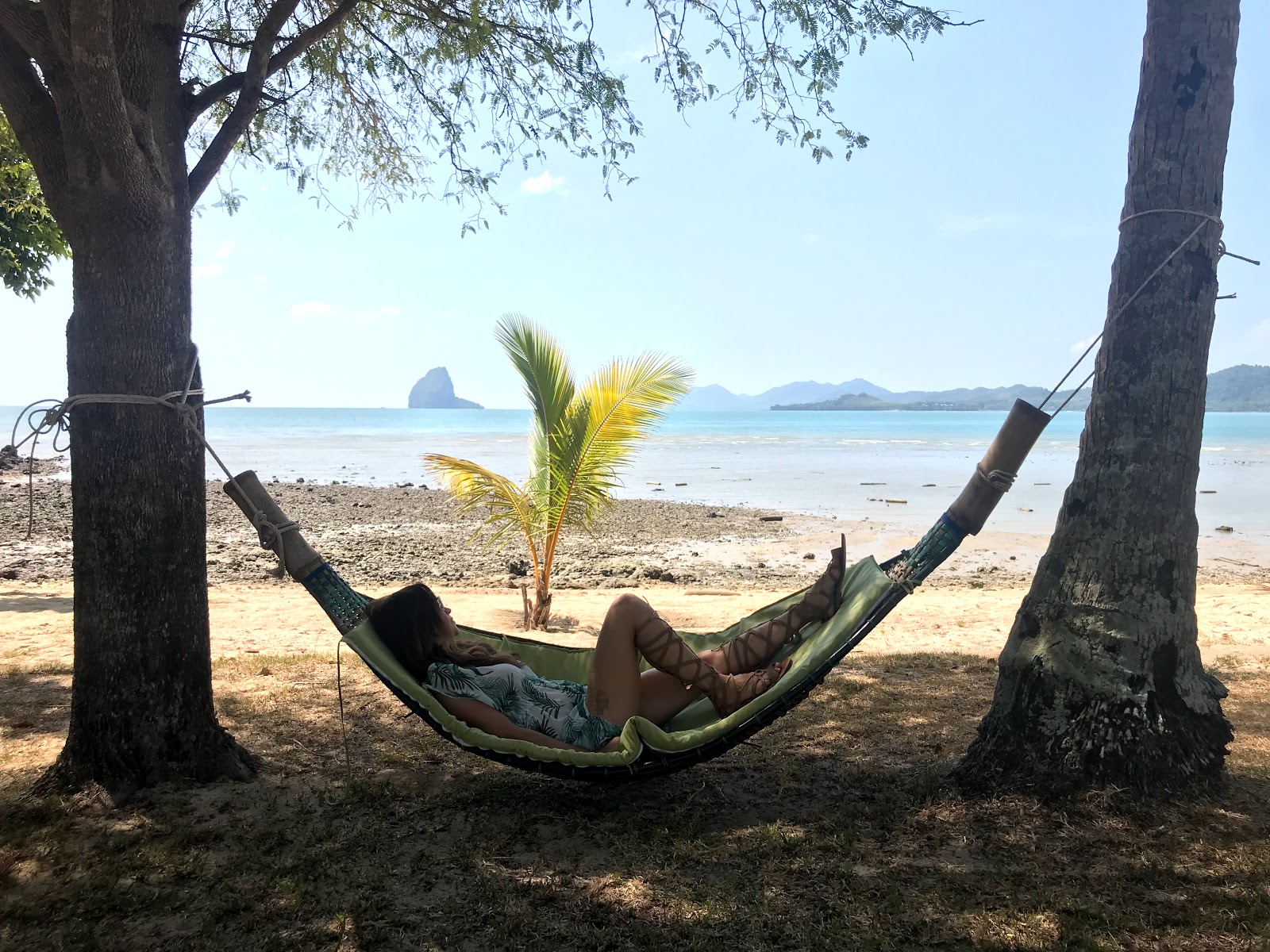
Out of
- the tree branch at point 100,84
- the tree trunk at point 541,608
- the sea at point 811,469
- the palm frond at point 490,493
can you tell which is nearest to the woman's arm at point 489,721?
the tree branch at point 100,84

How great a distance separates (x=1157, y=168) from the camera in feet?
8.66

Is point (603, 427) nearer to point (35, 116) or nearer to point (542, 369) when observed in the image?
point (542, 369)

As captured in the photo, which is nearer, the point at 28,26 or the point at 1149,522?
the point at 1149,522

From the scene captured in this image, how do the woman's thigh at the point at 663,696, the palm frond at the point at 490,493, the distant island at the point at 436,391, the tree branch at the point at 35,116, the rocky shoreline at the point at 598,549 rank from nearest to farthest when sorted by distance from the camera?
the tree branch at the point at 35,116 → the woman's thigh at the point at 663,696 → the palm frond at the point at 490,493 → the rocky shoreline at the point at 598,549 → the distant island at the point at 436,391

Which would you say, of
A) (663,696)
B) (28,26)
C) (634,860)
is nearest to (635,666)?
(663,696)

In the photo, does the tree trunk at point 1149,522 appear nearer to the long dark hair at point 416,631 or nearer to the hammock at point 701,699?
the hammock at point 701,699

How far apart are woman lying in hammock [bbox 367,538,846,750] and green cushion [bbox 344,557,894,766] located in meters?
0.08

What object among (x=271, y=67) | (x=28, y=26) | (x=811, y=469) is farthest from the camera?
(x=811, y=469)

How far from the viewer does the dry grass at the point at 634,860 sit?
6.58 ft

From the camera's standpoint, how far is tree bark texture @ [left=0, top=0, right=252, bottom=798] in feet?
8.84

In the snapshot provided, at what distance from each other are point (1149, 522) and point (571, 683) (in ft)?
6.30

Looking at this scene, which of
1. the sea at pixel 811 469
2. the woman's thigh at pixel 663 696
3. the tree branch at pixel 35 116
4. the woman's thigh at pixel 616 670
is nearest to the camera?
the tree branch at pixel 35 116

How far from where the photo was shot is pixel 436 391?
161m

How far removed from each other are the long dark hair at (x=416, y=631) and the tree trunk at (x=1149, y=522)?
170 centimetres
